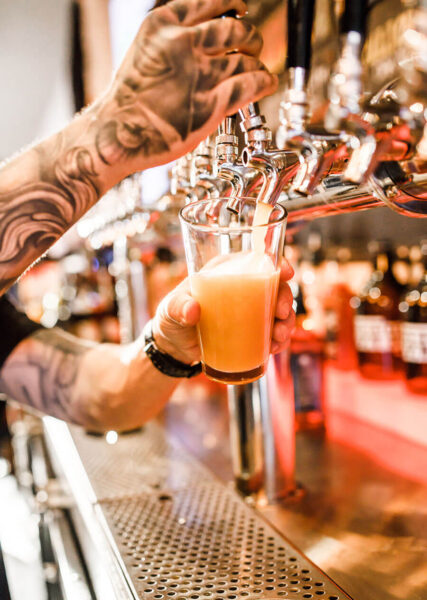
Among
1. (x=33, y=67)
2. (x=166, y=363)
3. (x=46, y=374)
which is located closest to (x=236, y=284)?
(x=166, y=363)

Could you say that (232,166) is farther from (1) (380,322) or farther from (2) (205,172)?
(1) (380,322)

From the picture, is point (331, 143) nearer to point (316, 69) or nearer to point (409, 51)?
point (409, 51)

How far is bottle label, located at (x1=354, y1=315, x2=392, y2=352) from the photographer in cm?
152

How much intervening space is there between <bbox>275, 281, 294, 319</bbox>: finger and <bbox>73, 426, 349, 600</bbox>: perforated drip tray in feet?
1.20

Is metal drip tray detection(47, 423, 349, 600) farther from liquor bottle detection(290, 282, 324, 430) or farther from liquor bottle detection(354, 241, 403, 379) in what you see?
liquor bottle detection(354, 241, 403, 379)

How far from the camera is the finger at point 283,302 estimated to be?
781 mm

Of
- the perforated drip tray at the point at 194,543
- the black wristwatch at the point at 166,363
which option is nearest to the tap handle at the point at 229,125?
the black wristwatch at the point at 166,363

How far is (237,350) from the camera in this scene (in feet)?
2.33

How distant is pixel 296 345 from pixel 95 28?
219 cm

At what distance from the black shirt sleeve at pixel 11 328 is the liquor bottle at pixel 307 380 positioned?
0.70 metres

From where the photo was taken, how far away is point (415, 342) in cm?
133

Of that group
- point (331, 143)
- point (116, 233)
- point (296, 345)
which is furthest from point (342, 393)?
point (331, 143)

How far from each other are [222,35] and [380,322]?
3.52 feet

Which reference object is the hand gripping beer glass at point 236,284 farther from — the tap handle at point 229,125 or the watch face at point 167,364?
the watch face at point 167,364
